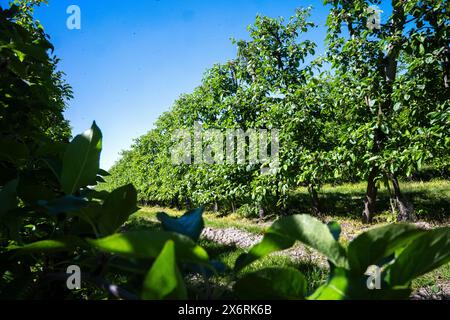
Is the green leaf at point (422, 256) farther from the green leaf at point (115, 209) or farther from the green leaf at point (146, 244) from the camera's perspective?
the green leaf at point (115, 209)

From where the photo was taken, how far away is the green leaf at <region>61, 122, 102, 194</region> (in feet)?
1.82

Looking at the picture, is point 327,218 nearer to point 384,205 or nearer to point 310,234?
point 384,205

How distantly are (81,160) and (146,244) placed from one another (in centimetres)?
29

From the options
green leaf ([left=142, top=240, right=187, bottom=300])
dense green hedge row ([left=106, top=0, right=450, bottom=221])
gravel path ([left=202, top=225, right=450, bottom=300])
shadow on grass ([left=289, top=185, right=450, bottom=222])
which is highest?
dense green hedge row ([left=106, top=0, right=450, bottom=221])

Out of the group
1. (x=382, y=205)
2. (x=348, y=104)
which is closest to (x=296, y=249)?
(x=348, y=104)

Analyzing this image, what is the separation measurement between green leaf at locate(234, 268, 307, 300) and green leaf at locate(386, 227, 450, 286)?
14 cm

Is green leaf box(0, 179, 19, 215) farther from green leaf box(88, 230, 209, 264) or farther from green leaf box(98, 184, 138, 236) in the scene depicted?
green leaf box(88, 230, 209, 264)

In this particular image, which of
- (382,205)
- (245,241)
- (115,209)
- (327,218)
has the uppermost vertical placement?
(115,209)

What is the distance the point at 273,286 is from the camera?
456 millimetres

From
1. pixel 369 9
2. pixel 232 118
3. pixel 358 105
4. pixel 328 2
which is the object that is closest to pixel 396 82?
pixel 358 105

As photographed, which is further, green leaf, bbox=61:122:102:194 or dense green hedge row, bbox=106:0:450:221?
dense green hedge row, bbox=106:0:450:221

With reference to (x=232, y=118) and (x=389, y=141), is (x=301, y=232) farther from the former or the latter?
(x=232, y=118)

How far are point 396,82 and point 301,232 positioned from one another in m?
7.00

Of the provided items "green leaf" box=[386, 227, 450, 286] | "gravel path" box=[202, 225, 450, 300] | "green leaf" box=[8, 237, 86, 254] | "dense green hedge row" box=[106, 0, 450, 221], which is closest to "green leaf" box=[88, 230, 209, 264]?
"green leaf" box=[8, 237, 86, 254]
